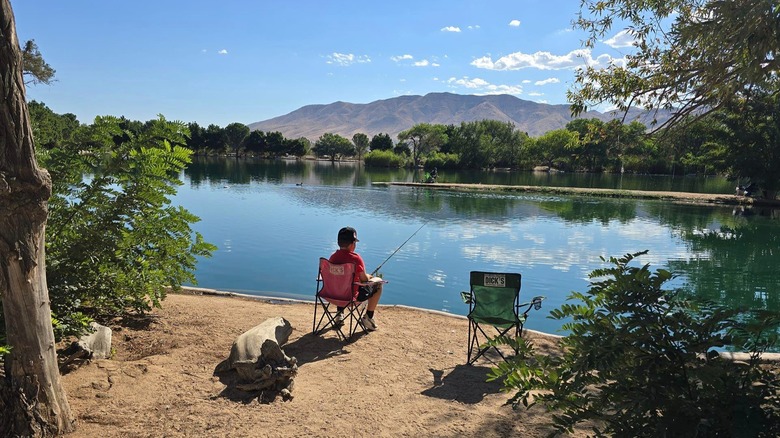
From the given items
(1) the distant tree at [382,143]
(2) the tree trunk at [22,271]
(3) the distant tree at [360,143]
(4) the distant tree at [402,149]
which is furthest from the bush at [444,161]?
(2) the tree trunk at [22,271]

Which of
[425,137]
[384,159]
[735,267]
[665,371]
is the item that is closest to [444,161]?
[384,159]

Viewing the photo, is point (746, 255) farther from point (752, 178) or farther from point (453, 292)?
point (752, 178)

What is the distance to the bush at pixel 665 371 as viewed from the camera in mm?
1921

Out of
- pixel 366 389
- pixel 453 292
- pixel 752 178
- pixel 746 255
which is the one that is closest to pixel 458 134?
pixel 752 178

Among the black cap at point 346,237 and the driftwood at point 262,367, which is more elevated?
the black cap at point 346,237

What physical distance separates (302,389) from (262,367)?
36 centimetres

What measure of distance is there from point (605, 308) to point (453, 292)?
7.19 m

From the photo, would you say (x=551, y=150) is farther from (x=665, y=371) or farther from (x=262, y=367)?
(x=665, y=371)

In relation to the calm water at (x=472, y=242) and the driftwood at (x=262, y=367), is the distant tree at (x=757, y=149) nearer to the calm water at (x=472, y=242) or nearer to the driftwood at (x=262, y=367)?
the calm water at (x=472, y=242)

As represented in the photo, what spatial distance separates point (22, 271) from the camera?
9.16 ft

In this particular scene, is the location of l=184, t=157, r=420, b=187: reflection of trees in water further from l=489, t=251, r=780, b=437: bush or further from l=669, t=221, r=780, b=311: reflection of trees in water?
l=489, t=251, r=780, b=437: bush

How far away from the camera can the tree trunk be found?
8.69 feet

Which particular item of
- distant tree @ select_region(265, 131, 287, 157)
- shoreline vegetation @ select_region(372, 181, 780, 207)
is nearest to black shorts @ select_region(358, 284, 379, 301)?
shoreline vegetation @ select_region(372, 181, 780, 207)

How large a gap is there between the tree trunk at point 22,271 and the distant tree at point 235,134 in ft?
340
